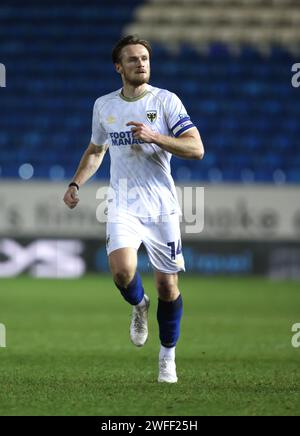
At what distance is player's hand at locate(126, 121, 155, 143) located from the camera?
5742 millimetres

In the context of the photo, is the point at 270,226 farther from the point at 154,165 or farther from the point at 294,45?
the point at 154,165

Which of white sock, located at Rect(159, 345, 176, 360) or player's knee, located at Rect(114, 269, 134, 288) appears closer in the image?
player's knee, located at Rect(114, 269, 134, 288)

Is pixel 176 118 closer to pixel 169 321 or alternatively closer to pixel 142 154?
pixel 142 154

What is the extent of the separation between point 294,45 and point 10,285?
937 cm

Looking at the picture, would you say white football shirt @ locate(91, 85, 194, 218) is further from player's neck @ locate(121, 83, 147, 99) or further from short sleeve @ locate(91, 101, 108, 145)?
short sleeve @ locate(91, 101, 108, 145)

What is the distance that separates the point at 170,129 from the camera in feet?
20.2

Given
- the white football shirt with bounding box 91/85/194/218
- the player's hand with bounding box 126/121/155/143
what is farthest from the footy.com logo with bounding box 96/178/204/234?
the player's hand with bounding box 126/121/155/143

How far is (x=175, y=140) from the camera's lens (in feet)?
19.3

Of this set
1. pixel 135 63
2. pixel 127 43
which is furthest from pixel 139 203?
pixel 127 43

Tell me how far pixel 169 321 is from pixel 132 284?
344mm

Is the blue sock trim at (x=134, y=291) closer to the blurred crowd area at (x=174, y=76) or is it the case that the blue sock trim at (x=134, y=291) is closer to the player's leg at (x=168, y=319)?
the player's leg at (x=168, y=319)

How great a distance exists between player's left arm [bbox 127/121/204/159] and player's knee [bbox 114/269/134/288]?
769 mm
